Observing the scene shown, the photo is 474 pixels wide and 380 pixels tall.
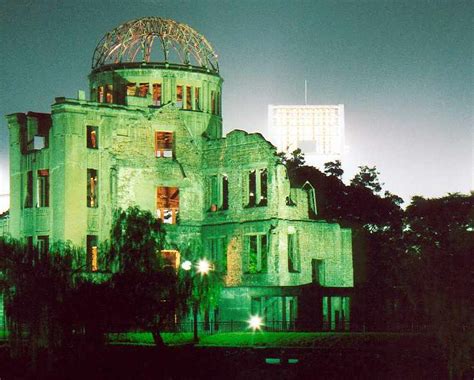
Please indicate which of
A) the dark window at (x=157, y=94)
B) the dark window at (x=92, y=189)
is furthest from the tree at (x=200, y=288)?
the dark window at (x=157, y=94)

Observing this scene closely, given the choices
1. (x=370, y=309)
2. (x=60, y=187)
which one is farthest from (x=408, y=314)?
(x=60, y=187)

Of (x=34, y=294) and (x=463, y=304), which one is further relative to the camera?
(x=34, y=294)

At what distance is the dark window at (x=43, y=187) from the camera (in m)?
65.0

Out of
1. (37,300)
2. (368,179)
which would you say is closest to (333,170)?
(368,179)

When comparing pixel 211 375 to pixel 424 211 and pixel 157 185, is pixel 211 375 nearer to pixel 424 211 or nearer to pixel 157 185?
pixel 157 185

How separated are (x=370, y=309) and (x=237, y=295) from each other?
7887 millimetres

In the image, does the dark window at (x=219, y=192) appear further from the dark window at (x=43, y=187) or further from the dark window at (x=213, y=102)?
the dark window at (x=43, y=187)

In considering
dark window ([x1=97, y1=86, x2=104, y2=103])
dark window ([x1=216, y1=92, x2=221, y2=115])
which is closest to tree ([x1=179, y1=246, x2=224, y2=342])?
dark window ([x1=97, y1=86, x2=104, y2=103])

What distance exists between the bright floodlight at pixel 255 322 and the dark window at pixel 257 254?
2.97 meters

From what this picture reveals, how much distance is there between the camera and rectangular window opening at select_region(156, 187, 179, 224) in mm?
67500

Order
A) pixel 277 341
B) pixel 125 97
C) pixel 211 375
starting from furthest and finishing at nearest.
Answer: pixel 125 97 < pixel 277 341 < pixel 211 375

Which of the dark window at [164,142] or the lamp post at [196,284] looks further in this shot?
the dark window at [164,142]

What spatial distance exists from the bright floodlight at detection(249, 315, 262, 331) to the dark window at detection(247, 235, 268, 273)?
297cm

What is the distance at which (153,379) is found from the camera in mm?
44781
